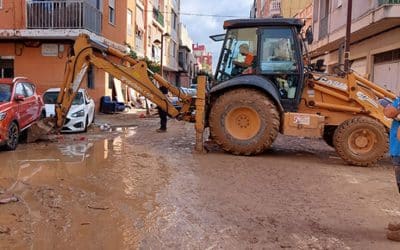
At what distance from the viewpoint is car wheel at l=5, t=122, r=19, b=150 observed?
36.3 ft

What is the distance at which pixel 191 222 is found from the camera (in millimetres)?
5773

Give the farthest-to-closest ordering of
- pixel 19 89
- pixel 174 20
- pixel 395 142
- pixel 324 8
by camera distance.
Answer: pixel 174 20 → pixel 324 8 → pixel 19 89 → pixel 395 142

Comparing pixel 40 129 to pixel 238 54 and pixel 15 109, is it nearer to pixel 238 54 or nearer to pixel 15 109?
pixel 15 109

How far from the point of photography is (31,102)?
42.4ft

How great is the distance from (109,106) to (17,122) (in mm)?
14091

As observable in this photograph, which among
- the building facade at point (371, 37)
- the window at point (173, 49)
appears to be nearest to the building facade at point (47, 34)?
the building facade at point (371, 37)

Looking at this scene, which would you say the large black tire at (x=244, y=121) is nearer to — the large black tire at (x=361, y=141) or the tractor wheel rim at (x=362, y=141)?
the large black tire at (x=361, y=141)

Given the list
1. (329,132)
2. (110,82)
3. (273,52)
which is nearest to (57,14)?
(110,82)

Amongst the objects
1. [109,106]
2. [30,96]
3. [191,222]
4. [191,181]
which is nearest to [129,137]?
[30,96]

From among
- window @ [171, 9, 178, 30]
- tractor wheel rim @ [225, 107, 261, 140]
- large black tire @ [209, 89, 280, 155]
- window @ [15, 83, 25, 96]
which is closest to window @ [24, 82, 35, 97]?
window @ [15, 83, 25, 96]

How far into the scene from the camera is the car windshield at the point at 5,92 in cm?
1148

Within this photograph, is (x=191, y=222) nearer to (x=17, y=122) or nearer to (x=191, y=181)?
(x=191, y=181)

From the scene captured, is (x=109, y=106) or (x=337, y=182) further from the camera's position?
(x=109, y=106)

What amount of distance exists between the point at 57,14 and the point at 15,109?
1080 cm
